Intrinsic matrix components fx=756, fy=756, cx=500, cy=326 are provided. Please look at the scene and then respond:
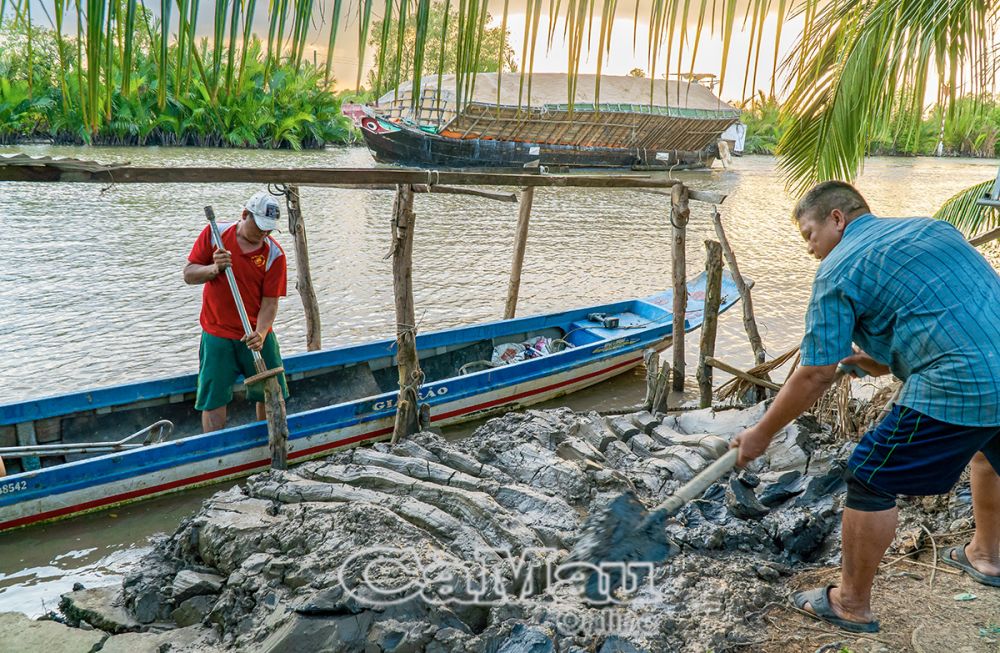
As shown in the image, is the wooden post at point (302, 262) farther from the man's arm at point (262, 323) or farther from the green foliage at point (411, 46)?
the green foliage at point (411, 46)

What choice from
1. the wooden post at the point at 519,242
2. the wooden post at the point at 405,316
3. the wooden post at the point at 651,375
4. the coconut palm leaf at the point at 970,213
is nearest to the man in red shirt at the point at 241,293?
the wooden post at the point at 405,316

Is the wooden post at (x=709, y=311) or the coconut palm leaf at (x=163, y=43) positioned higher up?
the coconut palm leaf at (x=163, y=43)

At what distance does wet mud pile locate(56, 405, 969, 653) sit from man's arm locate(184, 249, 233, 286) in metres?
1.63

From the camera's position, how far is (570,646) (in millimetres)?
3236

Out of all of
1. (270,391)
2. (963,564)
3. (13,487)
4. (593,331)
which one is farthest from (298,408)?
(963,564)

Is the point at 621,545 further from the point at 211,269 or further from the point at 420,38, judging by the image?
the point at 211,269

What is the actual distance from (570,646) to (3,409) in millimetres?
4849

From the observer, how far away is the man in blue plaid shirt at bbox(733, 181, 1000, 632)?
284cm

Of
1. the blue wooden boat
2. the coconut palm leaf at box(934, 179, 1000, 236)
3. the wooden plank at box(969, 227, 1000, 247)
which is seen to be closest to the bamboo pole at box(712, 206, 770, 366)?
the blue wooden boat

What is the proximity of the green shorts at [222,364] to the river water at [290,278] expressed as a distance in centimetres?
80

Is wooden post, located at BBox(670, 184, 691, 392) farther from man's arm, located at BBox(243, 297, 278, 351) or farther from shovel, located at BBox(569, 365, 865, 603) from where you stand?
shovel, located at BBox(569, 365, 865, 603)

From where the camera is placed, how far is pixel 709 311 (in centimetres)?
752

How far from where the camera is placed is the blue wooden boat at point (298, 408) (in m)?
5.59

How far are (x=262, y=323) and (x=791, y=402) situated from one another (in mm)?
4129
